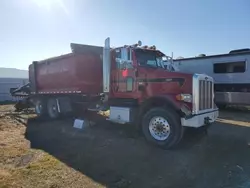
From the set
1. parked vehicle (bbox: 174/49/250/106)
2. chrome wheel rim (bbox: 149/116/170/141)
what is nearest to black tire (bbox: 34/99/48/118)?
chrome wheel rim (bbox: 149/116/170/141)

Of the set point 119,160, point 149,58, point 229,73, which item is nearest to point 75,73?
point 149,58

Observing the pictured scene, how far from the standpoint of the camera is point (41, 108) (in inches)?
473

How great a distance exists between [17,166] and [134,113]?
3544 mm

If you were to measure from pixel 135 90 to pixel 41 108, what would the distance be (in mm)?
6658

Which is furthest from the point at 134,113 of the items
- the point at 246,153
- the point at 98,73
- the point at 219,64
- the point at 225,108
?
the point at 225,108

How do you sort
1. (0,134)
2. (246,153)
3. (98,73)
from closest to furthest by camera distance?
(246,153)
(0,134)
(98,73)

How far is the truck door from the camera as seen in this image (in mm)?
7096

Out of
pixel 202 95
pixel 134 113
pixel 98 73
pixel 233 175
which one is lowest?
pixel 233 175

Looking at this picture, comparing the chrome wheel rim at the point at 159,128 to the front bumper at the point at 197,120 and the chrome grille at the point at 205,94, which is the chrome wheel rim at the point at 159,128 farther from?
the chrome grille at the point at 205,94

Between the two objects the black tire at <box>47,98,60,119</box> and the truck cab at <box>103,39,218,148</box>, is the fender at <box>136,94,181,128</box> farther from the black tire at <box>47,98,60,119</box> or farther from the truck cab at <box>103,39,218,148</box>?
the black tire at <box>47,98,60,119</box>

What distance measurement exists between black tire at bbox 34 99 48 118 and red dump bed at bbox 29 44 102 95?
3.87ft

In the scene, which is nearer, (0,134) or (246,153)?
(246,153)

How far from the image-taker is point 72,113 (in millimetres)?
10828

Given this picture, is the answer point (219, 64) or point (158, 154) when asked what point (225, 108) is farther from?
point (158, 154)
